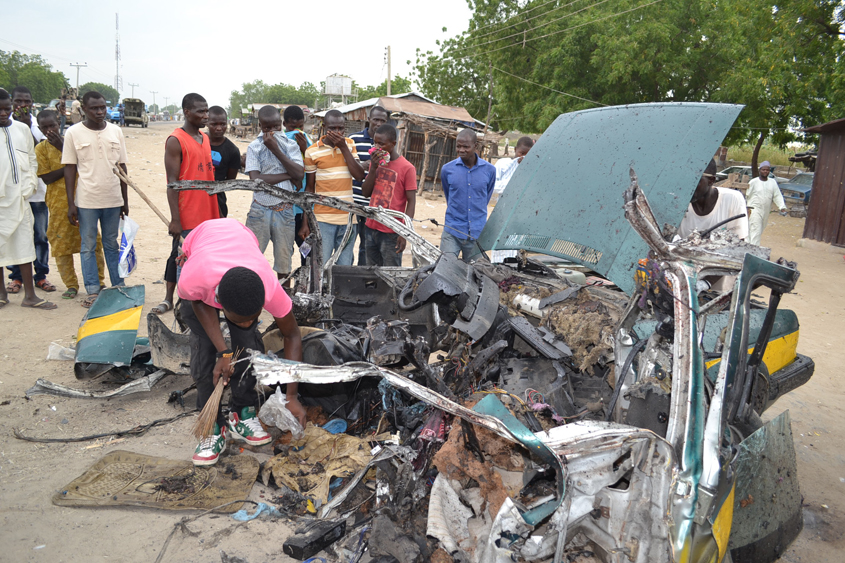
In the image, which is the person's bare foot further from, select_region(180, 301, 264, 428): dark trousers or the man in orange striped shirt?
select_region(180, 301, 264, 428): dark trousers

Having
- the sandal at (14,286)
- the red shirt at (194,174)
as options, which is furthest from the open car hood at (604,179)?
the sandal at (14,286)

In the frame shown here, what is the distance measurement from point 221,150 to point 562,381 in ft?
13.9

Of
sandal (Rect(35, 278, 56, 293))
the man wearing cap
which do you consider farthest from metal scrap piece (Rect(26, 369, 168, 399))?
the man wearing cap

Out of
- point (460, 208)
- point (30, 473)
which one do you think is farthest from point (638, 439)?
point (460, 208)

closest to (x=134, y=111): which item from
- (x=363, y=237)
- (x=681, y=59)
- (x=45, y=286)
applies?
(x=681, y=59)

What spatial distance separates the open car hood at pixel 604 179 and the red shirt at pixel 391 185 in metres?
1.37

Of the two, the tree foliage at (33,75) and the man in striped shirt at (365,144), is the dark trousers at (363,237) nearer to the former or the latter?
the man in striped shirt at (365,144)

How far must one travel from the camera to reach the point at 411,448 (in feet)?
8.75

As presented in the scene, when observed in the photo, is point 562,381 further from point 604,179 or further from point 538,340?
point 604,179

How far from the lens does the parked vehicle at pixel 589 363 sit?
6.52ft

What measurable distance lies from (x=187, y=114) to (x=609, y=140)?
3.66 metres

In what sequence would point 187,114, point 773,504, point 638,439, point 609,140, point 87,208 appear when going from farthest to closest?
point 87,208 < point 187,114 < point 609,140 < point 773,504 < point 638,439

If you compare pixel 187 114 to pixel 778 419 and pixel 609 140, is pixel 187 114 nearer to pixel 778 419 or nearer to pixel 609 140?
pixel 609 140

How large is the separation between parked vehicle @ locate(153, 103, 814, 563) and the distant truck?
36.6m
